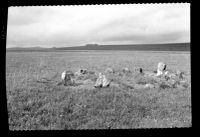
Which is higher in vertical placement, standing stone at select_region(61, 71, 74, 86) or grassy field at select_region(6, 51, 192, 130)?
standing stone at select_region(61, 71, 74, 86)

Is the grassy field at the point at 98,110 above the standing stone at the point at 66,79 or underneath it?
underneath

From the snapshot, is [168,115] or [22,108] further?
[22,108]

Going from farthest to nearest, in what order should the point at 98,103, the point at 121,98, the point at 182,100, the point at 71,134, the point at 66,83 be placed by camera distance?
the point at 66,83, the point at 182,100, the point at 121,98, the point at 98,103, the point at 71,134

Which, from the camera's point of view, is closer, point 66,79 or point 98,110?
point 98,110

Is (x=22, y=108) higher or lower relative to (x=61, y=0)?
lower

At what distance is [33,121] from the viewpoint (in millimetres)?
7934

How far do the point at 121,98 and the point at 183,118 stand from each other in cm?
342

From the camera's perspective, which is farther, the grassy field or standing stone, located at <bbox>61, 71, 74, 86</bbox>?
standing stone, located at <bbox>61, 71, 74, 86</bbox>

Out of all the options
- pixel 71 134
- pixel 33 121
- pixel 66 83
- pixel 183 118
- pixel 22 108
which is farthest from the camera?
pixel 66 83

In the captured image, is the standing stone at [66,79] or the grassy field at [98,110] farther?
the standing stone at [66,79]

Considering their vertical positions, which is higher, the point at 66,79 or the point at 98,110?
the point at 66,79
